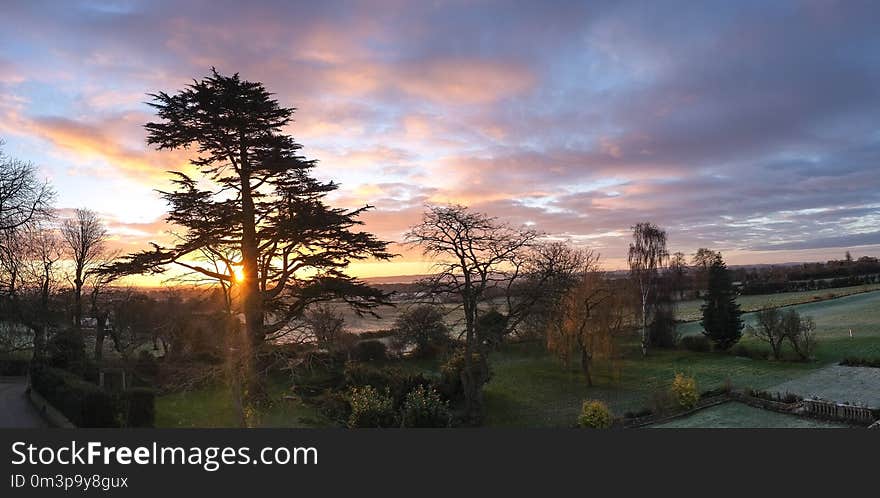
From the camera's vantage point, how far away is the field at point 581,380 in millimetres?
18128

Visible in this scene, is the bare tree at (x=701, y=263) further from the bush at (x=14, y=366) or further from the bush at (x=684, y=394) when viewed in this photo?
the bush at (x=14, y=366)

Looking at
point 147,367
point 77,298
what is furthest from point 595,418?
point 77,298

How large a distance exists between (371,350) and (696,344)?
914 inches

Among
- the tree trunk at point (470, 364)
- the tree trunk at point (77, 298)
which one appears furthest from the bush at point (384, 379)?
the tree trunk at point (77, 298)

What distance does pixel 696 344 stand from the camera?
3494 centimetres

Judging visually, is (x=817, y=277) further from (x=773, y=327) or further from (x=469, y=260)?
(x=469, y=260)

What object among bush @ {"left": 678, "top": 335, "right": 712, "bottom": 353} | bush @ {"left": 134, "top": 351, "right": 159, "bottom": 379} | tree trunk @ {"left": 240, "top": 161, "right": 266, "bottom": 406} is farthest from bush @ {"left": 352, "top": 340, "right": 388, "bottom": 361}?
bush @ {"left": 678, "top": 335, "right": 712, "bottom": 353}

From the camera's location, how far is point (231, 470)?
22.9 ft

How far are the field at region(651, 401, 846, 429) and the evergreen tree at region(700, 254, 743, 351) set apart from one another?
59.2 feet

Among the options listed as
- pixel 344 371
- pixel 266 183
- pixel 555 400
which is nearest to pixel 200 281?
pixel 266 183

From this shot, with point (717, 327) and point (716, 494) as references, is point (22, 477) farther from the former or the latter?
point (717, 327)

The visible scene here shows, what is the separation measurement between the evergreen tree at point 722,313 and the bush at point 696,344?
464 mm

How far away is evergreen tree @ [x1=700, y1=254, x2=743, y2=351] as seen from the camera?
33.7 meters

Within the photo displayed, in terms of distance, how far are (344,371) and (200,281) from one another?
369 inches
